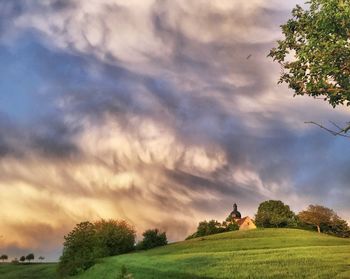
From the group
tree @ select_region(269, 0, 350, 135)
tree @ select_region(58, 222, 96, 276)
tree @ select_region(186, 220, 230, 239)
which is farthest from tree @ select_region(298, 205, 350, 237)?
tree @ select_region(269, 0, 350, 135)

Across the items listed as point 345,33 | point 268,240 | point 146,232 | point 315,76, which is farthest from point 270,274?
point 146,232

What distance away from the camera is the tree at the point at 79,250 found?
83.5 meters

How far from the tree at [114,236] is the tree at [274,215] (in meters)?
63.7

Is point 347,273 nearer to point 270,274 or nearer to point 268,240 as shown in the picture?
point 270,274

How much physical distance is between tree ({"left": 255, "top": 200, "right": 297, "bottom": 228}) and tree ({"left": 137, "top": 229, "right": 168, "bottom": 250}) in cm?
5718

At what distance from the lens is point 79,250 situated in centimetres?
9469

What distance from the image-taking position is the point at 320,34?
27141mm

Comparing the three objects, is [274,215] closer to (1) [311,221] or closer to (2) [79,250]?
(1) [311,221]

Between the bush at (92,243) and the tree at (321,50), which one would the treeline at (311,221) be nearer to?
the bush at (92,243)

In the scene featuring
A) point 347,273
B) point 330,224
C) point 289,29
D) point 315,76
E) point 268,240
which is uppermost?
point 330,224

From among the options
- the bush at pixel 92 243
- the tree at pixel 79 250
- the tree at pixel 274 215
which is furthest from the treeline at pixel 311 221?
the tree at pixel 79 250

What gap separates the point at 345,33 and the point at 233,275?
949 inches

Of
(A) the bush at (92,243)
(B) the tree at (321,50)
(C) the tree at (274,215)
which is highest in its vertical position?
(C) the tree at (274,215)

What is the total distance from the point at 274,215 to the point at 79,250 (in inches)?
3379
